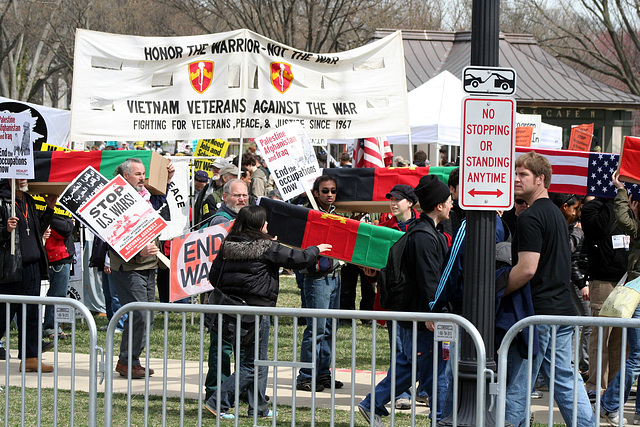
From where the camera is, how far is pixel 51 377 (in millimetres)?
7273

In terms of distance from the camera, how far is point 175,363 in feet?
25.8

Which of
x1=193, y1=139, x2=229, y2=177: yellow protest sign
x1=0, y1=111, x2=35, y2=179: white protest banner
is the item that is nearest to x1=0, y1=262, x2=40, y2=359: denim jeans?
x1=0, y1=111, x2=35, y2=179: white protest banner

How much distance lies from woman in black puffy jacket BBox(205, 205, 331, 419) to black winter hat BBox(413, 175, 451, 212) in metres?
1.02

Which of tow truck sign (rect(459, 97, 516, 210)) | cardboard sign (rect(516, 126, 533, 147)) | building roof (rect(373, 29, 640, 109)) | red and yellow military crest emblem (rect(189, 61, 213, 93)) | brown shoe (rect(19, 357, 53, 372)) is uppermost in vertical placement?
building roof (rect(373, 29, 640, 109))

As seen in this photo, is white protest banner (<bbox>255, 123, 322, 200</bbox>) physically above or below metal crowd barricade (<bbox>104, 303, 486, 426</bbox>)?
above

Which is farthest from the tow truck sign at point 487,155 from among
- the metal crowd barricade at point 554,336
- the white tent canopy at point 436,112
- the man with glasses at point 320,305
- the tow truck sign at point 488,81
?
the white tent canopy at point 436,112

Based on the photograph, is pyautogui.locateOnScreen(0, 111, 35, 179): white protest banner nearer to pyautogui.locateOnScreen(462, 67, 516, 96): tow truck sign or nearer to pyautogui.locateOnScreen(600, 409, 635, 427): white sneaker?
pyautogui.locateOnScreen(462, 67, 516, 96): tow truck sign

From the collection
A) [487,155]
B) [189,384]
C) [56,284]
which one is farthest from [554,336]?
[56,284]

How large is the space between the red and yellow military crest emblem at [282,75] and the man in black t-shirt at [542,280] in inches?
196

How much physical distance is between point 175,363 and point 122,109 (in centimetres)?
342

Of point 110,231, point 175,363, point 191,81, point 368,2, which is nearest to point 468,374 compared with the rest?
point 175,363

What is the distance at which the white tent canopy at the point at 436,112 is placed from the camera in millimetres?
19297

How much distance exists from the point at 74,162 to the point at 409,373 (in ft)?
15.1

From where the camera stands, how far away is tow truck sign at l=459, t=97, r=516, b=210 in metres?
5.12
